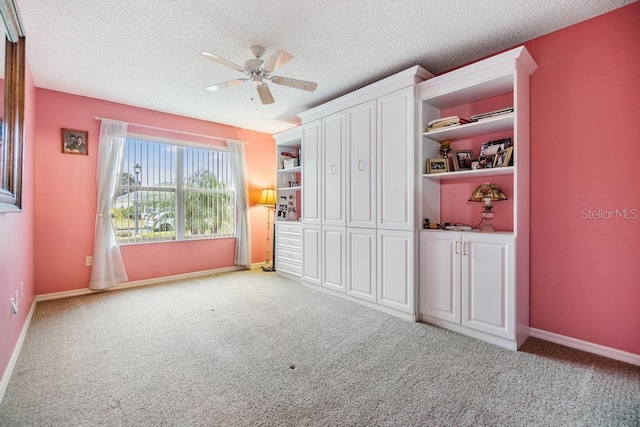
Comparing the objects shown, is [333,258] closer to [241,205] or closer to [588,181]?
[241,205]

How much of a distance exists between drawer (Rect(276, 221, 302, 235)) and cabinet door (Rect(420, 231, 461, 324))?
204cm

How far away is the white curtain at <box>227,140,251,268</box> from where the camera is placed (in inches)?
203

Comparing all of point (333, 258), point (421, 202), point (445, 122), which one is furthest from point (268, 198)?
point (445, 122)

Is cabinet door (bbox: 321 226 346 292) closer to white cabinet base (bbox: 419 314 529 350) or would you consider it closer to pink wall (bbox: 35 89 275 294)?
white cabinet base (bbox: 419 314 529 350)

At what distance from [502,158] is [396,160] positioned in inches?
37.0

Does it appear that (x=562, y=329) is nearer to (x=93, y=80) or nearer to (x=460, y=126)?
(x=460, y=126)

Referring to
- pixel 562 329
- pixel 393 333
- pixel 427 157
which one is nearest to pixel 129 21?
pixel 427 157

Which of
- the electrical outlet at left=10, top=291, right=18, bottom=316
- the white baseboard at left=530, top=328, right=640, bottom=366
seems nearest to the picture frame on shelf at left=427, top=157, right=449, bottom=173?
the white baseboard at left=530, top=328, right=640, bottom=366

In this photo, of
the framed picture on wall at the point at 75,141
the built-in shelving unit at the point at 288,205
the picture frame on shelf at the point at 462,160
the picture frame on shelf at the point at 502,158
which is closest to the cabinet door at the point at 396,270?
the picture frame on shelf at the point at 462,160

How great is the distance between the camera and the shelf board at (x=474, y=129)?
8.13 ft

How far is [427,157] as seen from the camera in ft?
9.87

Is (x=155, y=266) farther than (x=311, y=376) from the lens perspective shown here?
Yes

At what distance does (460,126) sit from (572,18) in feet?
3.53

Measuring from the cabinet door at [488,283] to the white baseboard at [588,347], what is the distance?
0.45 m
